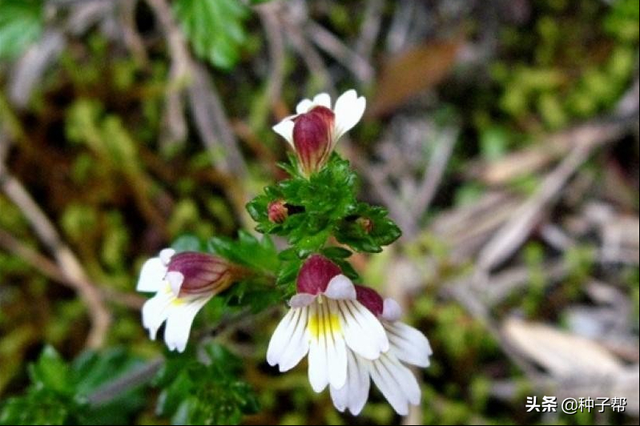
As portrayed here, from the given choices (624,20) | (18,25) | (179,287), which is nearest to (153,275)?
(179,287)

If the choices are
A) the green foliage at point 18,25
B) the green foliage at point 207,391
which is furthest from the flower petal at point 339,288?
the green foliage at point 18,25

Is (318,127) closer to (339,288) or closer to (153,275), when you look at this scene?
(339,288)

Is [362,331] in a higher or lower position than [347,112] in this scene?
lower

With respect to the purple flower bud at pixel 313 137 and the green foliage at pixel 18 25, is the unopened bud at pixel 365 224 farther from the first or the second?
the green foliage at pixel 18 25

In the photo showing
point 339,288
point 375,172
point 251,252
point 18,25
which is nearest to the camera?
point 339,288

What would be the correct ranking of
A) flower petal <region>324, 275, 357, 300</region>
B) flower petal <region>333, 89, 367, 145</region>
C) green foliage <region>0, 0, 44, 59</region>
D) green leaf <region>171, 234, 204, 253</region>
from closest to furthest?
flower petal <region>324, 275, 357, 300</region> < flower petal <region>333, 89, 367, 145</region> < green leaf <region>171, 234, 204, 253</region> < green foliage <region>0, 0, 44, 59</region>

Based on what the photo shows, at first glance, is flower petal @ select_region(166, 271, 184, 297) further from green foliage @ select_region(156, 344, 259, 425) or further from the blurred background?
the blurred background

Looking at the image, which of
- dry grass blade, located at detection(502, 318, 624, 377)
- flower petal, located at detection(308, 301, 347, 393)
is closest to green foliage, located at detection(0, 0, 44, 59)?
flower petal, located at detection(308, 301, 347, 393)
